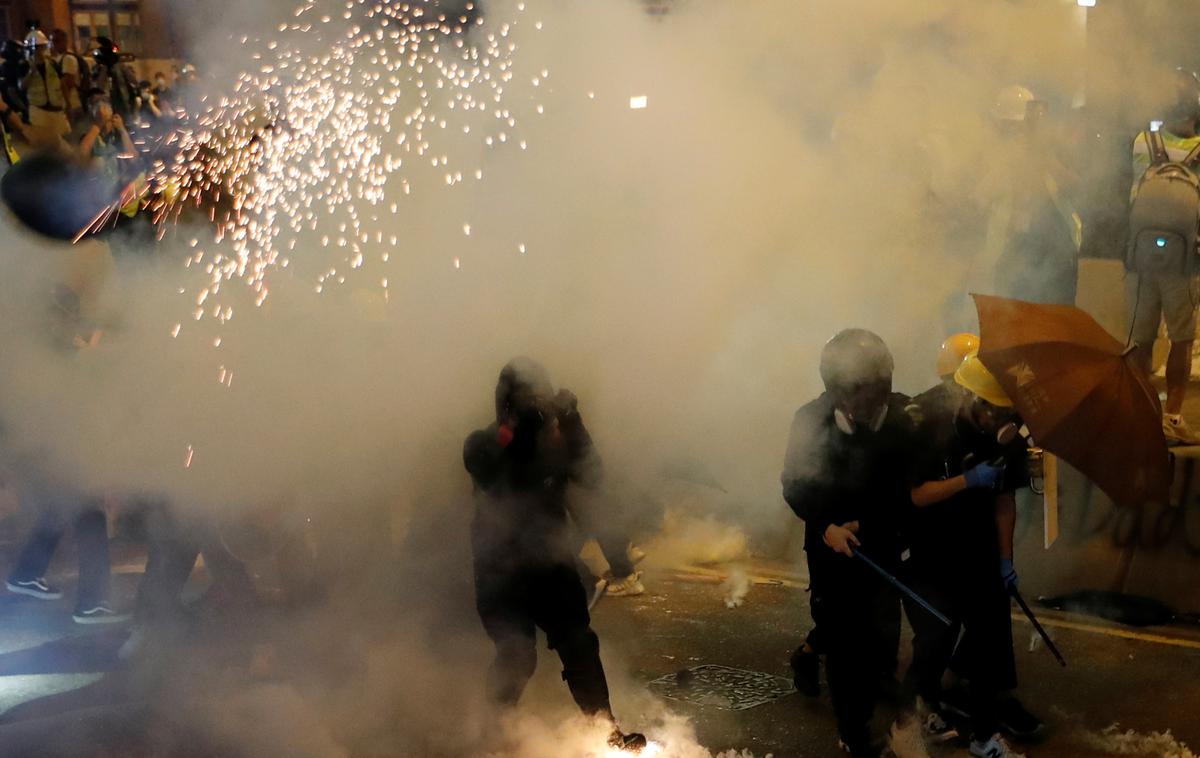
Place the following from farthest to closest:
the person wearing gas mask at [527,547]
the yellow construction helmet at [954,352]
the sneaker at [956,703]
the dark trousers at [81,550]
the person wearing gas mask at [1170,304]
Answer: the person wearing gas mask at [1170,304] → the dark trousers at [81,550] → the yellow construction helmet at [954,352] → the sneaker at [956,703] → the person wearing gas mask at [527,547]

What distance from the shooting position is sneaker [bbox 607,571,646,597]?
5527 mm

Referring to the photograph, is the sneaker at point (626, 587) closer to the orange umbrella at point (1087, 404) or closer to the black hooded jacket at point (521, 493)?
the black hooded jacket at point (521, 493)

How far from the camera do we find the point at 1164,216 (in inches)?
232

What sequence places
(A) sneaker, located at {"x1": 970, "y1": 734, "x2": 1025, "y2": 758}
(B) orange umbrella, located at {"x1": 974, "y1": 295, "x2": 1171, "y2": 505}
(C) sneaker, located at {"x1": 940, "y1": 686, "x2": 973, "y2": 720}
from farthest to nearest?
(C) sneaker, located at {"x1": 940, "y1": 686, "x2": 973, "y2": 720} → (A) sneaker, located at {"x1": 970, "y1": 734, "x2": 1025, "y2": 758} → (B) orange umbrella, located at {"x1": 974, "y1": 295, "x2": 1171, "y2": 505}

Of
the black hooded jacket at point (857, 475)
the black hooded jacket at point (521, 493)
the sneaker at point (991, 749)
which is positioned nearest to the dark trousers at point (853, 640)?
the black hooded jacket at point (857, 475)

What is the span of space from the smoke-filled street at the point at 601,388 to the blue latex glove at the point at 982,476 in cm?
1

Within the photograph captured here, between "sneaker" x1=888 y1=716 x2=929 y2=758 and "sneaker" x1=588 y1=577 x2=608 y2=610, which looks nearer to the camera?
"sneaker" x1=888 y1=716 x2=929 y2=758

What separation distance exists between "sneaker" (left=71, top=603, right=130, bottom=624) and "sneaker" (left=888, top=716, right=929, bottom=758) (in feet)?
10.5

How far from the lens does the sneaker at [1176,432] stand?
5309 millimetres

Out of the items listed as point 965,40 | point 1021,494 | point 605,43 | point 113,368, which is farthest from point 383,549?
point 965,40

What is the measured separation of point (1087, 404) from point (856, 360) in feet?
2.24

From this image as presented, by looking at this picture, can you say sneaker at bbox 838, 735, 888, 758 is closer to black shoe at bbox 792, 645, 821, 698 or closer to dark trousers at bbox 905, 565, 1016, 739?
dark trousers at bbox 905, 565, 1016, 739

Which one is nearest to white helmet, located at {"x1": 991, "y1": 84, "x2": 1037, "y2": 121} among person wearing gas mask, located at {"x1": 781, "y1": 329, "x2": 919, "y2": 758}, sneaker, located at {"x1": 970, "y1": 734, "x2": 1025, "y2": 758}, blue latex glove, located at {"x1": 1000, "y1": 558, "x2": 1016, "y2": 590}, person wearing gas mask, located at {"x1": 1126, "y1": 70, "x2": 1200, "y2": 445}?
person wearing gas mask, located at {"x1": 1126, "y1": 70, "x2": 1200, "y2": 445}

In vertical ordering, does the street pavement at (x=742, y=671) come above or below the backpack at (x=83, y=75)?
below
